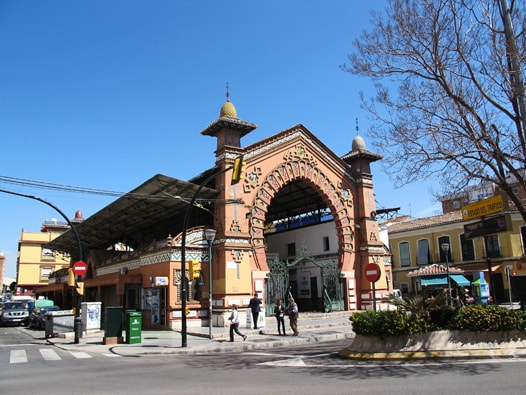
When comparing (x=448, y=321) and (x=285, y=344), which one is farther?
(x=285, y=344)

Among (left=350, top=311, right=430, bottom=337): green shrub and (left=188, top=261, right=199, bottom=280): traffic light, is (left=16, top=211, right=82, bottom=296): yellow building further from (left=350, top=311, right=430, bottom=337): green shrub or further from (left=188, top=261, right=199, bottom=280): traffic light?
(left=350, top=311, right=430, bottom=337): green shrub

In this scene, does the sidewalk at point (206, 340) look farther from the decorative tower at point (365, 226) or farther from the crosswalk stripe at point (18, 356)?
the decorative tower at point (365, 226)

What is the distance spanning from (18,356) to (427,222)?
42.1 meters

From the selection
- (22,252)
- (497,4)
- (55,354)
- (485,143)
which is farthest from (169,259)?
(22,252)

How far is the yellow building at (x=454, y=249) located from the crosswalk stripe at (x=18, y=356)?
28103 mm

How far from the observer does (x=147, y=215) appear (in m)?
30.6

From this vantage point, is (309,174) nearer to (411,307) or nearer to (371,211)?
(371,211)

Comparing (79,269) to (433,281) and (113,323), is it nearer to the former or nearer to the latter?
(113,323)

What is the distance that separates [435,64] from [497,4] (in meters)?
2.07

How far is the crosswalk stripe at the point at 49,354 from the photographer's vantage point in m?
15.2

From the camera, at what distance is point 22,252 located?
6806 cm

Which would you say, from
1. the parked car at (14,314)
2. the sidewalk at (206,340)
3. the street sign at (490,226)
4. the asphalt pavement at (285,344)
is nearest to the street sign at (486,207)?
the street sign at (490,226)

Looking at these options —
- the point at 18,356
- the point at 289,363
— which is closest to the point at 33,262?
the point at 18,356

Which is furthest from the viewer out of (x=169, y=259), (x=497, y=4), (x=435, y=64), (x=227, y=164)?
(x=227, y=164)
